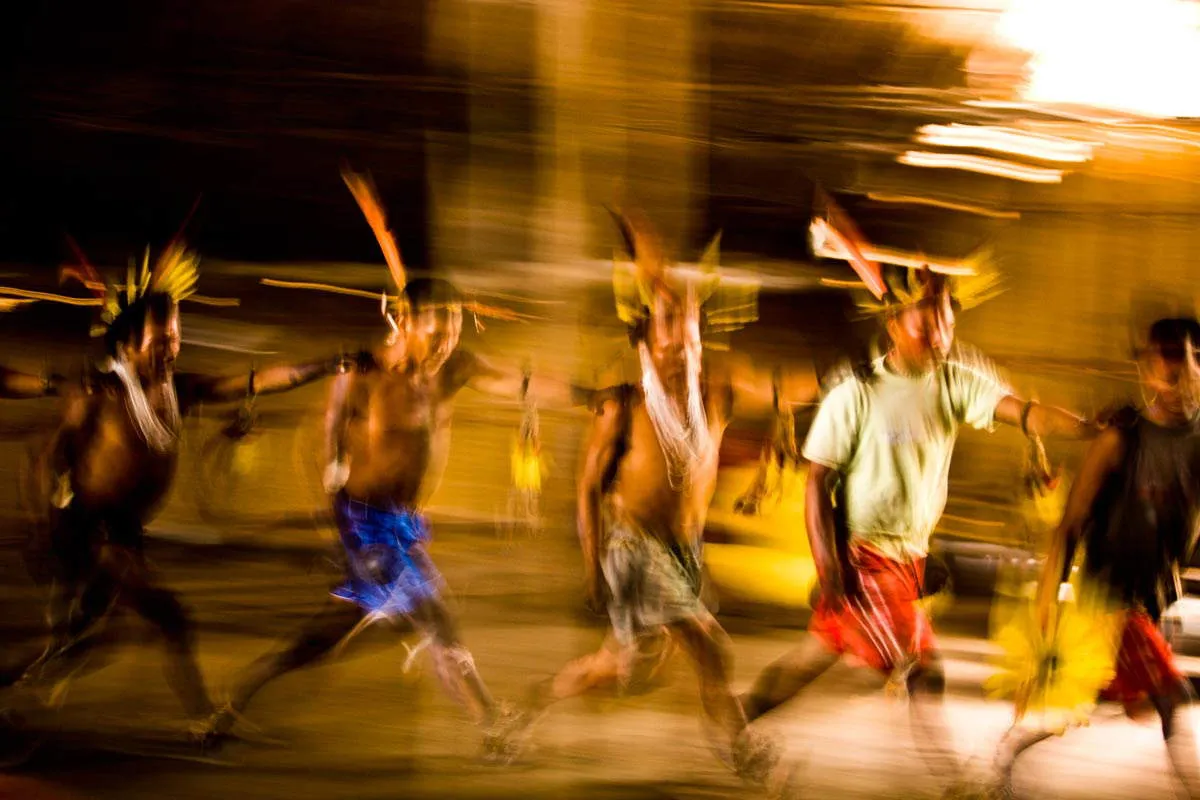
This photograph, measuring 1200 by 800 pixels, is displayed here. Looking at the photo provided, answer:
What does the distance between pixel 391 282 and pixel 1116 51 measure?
2.96 m

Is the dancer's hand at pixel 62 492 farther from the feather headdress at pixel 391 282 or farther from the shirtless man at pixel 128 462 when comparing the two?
the feather headdress at pixel 391 282

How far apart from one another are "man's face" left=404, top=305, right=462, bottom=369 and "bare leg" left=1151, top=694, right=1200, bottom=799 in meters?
2.84

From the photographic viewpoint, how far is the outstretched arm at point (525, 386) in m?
3.76

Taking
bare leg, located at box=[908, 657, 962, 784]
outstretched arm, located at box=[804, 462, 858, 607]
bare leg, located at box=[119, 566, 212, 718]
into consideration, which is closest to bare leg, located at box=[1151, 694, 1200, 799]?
bare leg, located at box=[908, 657, 962, 784]

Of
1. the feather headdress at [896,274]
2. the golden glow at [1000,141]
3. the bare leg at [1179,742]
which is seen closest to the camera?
the bare leg at [1179,742]

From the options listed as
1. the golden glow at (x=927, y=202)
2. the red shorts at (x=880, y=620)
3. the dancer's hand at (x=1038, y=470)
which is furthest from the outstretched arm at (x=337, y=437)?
the dancer's hand at (x=1038, y=470)

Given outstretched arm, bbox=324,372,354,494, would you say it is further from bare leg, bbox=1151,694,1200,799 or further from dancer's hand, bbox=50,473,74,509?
bare leg, bbox=1151,694,1200,799

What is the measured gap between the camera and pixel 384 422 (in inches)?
144

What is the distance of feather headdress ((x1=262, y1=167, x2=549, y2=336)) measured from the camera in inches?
147

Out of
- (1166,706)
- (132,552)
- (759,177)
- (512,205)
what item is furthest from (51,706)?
(1166,706)

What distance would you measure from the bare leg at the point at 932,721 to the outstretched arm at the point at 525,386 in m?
1.58

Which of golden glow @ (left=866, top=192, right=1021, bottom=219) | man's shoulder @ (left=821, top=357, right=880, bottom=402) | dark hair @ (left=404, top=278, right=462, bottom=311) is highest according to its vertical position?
golden glow @ (left=866, top=192, right=1021, bottom=219)

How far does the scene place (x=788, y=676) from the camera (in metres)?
3.62

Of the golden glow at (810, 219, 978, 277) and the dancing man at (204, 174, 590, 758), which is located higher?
the golden glow at (810, 219, 978, 277)
